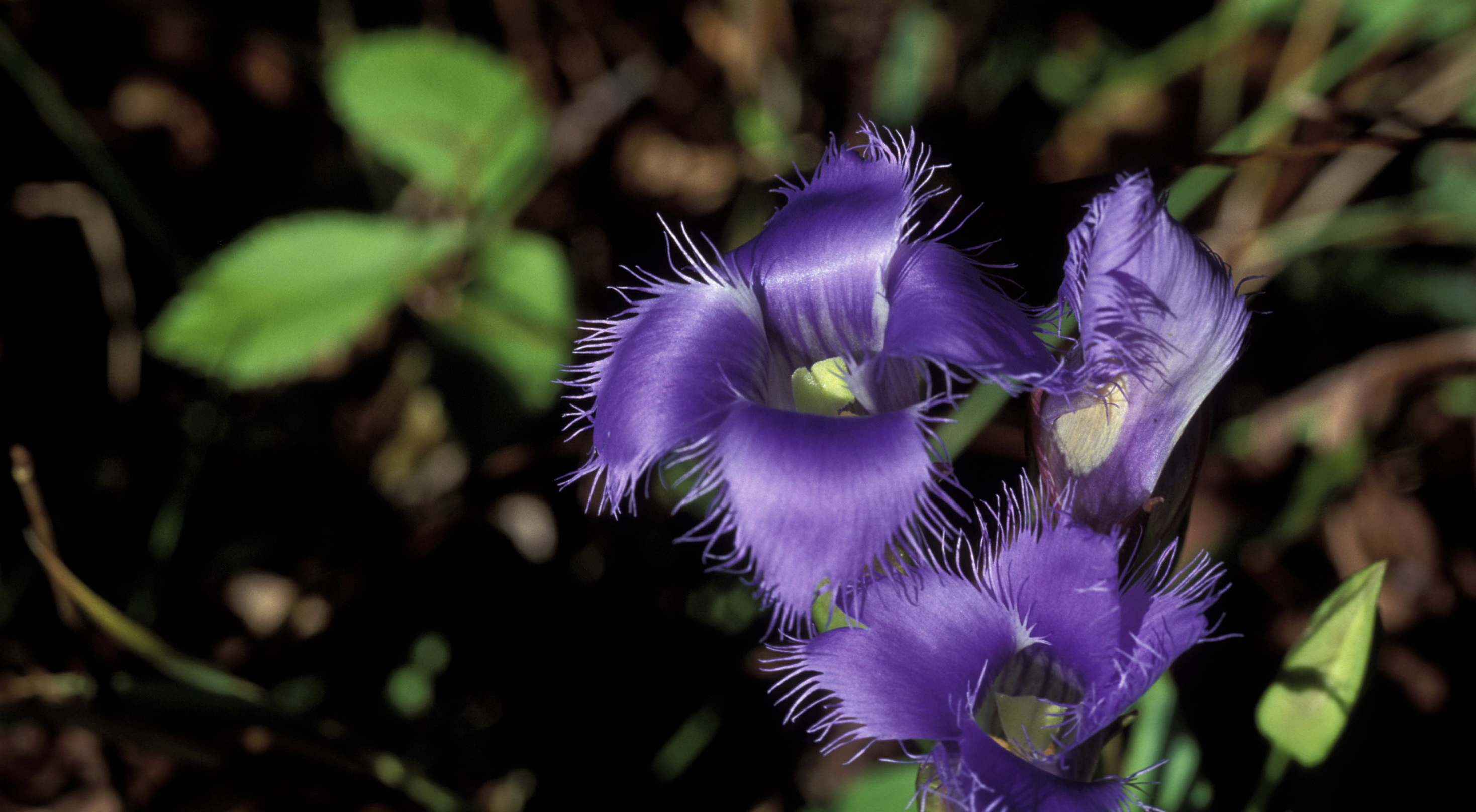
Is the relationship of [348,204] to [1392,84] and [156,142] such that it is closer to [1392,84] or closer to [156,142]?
[156,142]

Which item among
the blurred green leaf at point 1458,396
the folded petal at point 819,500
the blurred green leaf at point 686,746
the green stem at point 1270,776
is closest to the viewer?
the folded petal at point 819,500

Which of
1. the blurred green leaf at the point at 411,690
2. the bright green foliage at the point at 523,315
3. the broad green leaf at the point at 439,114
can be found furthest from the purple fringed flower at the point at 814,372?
the broad green leaf at the point at 439,114

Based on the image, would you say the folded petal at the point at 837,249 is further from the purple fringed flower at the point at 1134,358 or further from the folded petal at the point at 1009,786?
the folded petal at the point at 1009,786

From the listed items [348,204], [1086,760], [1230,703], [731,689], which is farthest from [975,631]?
[348,204]

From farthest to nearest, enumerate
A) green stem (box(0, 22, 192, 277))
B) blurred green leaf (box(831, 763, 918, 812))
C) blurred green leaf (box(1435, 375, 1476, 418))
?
1. green stem (box(0, 22, 192, 277))
2. blurred green leaf (box(1435, 375, 1476, 418))
3. blurred green leaf (box(831, 763, 918, 812))

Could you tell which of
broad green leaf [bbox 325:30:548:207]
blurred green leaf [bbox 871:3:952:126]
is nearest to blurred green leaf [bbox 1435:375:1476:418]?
blurred green leaf [bbox 871:3:952:126]

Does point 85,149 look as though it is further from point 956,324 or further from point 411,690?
point 956,324

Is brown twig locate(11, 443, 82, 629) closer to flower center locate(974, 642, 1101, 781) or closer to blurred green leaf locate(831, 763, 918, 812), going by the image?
blurred green leaf locate(831, 763, 918, 812)
